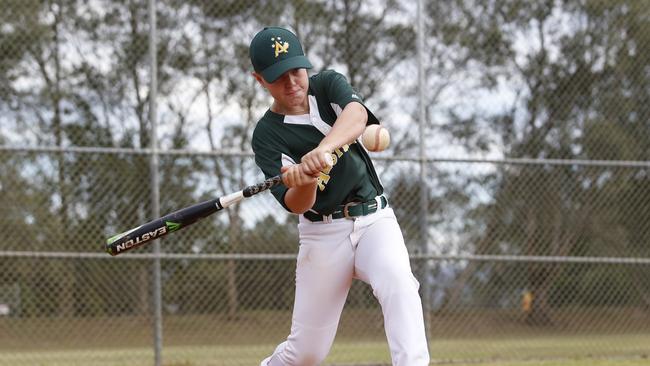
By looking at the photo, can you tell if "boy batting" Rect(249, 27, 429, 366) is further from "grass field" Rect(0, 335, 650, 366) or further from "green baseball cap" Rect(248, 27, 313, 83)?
"grass field" Rect(0, 335, 650, 366)

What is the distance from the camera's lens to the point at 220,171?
32.6ft

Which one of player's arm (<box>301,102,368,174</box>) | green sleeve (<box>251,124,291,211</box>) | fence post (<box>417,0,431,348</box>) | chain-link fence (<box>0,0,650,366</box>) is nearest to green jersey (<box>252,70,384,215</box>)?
green sleeve (<box>251,124,291,211</box>)

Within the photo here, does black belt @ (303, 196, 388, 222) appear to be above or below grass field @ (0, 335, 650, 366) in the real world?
above

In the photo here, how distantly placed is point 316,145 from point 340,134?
0.43 metres

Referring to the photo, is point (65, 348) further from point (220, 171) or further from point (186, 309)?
point (220, 171)

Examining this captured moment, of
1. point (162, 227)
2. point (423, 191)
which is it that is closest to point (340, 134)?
point (162, 227)

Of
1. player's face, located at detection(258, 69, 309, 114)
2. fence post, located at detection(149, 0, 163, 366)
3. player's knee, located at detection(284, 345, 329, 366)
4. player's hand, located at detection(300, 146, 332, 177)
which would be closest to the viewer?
player's hand, located at detection(300, 146, 332, 177)

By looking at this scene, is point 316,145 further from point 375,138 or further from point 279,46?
point 279,46

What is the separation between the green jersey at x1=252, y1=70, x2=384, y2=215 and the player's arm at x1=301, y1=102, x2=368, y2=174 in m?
0.13

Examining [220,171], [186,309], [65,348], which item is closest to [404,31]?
[220,171]

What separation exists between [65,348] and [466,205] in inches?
173

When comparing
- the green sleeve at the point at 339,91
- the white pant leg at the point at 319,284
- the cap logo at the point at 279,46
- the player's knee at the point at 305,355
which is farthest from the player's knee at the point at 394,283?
the cap logo at the point at 279,46

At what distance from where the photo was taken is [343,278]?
490cm

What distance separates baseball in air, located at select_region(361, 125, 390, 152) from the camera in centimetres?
460
